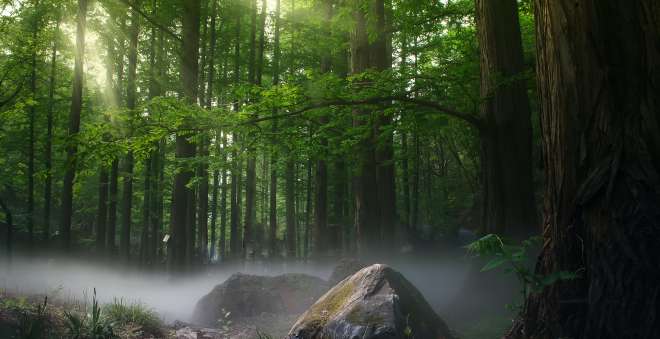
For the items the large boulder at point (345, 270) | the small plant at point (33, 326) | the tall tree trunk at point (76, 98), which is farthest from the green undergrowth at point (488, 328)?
the tall tree trunk at point (76, 98)

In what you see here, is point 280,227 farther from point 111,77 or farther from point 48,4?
point 48,4

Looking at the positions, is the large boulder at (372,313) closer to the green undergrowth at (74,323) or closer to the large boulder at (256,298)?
the green undergrowth at (74,323)

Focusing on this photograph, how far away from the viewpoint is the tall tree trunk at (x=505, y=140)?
761 centimetres

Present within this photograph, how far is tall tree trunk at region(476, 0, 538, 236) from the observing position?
7.61 meters

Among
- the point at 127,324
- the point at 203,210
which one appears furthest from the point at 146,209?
the point at 127,324

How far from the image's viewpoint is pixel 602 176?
135 inches

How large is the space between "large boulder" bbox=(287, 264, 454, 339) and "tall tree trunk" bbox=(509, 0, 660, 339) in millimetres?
1306

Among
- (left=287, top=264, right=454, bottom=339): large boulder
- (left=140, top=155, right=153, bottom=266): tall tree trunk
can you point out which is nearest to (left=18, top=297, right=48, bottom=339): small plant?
(left=287, top=264, right=454, bottom=339): large boulder

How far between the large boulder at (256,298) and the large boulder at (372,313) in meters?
5.33

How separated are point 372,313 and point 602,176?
2.44 meters

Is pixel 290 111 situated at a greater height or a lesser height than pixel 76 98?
lesser

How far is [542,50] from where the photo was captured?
155 inches

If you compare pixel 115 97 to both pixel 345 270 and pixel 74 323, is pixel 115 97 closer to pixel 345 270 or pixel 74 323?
pixel 345 270

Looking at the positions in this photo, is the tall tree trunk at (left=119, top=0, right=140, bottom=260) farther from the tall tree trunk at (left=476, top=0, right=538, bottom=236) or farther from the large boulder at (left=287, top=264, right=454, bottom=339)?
the large boulder at (left=287, top=264, right=454, bottom=339)
